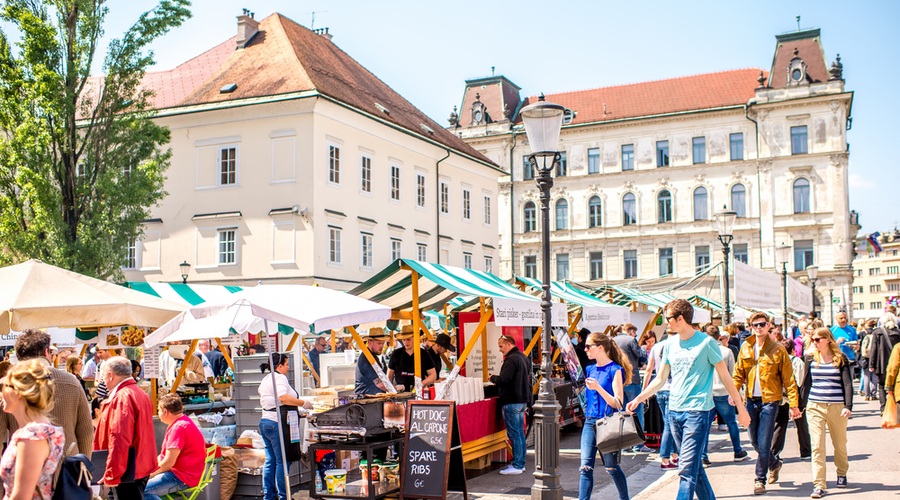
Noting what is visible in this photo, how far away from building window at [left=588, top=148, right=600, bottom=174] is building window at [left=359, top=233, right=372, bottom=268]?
34516 mm

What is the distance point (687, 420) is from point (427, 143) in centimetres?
3378

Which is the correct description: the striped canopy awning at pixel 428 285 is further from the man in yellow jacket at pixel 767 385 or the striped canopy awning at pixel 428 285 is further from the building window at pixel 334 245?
the building window at pixel 334 245

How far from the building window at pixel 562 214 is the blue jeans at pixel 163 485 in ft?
202

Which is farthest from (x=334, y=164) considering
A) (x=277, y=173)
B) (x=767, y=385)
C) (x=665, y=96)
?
(x=665, y=96)

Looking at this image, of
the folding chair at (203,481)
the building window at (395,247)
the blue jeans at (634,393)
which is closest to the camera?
the folding chair at (203,481)

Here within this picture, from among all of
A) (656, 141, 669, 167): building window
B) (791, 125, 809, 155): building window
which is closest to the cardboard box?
(791, 125, 809, 155): building window

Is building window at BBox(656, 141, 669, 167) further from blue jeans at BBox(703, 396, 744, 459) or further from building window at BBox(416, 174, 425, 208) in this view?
blue jeans at BBox(703, 396, 744, 459)

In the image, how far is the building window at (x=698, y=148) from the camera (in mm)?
64750

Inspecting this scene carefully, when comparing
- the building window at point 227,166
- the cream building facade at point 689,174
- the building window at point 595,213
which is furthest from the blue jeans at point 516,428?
the building window at point 595,213

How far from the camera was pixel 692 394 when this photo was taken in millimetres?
7863

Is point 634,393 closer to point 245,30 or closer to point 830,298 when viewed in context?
point 245,30

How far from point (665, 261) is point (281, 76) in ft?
127

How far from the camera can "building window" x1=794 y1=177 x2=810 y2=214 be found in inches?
A: 2426

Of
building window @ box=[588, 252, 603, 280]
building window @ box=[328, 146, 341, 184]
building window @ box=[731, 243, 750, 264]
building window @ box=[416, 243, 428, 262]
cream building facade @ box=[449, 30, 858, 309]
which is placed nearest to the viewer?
building window @ box=[328, 146, 341, 184]
